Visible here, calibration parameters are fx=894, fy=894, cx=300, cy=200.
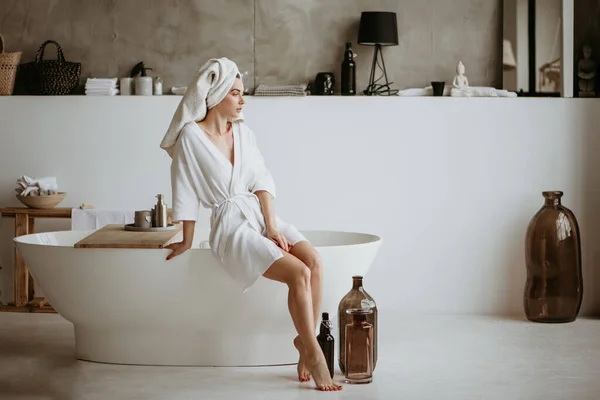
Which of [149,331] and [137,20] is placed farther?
[137,20]

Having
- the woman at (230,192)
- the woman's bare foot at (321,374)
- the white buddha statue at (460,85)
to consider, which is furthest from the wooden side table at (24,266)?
the white buddha statue at (460,85)

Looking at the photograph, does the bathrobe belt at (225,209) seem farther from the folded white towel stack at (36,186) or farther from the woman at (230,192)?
the folded white towel stack at (36,186)

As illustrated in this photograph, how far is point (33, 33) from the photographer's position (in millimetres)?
5734

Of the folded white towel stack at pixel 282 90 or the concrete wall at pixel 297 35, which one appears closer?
the folded white towel stack at pixel 282 90

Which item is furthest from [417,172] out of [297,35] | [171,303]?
[171,303]

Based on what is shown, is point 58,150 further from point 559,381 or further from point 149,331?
point 559,381

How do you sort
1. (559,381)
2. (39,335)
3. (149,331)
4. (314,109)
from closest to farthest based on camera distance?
(559,381) < (149,331) < (39,335) < (314,109)

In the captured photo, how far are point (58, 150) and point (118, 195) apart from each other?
0.47 meters

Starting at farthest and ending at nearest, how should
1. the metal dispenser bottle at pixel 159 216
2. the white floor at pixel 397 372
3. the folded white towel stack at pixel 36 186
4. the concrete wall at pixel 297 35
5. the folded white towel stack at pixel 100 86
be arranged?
the concrete wall at pixel 297 35 < the folded white towel stack at pixel 100 86 < the folded white towel stack at pixel 36 186 < the metal dispenser bottle at pixel 159 216 < the white floor at pixel 397 372

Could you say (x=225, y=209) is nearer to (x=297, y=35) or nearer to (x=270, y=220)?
(x=270, y=220)

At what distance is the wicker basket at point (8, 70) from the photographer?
559 cm

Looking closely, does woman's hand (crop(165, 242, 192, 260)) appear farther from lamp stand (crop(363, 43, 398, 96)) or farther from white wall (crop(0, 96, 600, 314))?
lamp stand (crop(363, 43, 398, 96))

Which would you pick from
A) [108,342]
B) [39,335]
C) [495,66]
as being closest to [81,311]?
[108,342]

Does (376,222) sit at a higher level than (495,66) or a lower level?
lower
